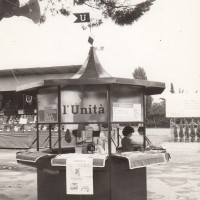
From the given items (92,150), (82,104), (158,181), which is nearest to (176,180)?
(158,181)

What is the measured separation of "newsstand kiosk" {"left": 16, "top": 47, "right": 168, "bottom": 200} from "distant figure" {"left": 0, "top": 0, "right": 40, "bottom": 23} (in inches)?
72.6

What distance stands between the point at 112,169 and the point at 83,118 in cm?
101

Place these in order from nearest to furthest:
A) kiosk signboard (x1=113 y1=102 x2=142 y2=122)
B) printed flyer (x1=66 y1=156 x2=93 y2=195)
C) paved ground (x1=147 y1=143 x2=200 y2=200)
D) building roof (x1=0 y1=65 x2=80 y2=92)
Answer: printed flyer (x1=66 y1=156 x2=93 y2=195), kiosk signboard (x1=113 y1=102 x2=142 y2=122), paved ground (x1=147 y1=143 x2=200 y2=200), building roof (x1=0 y1=65 x2=80 y2=92)

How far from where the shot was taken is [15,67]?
16.5 metres

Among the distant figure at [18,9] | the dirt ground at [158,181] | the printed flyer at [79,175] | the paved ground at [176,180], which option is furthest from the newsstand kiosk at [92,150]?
the distant figure at [18,9]

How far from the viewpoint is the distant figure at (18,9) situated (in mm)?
7829

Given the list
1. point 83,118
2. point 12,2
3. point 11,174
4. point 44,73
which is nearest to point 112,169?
point 83,118

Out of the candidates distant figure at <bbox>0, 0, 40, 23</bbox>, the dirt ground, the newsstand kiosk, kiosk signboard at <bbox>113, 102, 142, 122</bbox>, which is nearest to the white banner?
the dirt ground

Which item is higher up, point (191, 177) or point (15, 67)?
point (15, 67)

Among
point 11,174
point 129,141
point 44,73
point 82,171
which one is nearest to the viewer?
point 82,171

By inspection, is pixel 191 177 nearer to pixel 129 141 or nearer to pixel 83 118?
pixel 129 141

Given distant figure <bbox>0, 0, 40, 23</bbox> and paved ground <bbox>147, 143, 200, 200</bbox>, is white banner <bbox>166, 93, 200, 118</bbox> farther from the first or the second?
distant figure <bbox>0, 0, 40, 23</bbox>

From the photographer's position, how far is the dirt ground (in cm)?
780

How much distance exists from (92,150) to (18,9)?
11.9 feet
